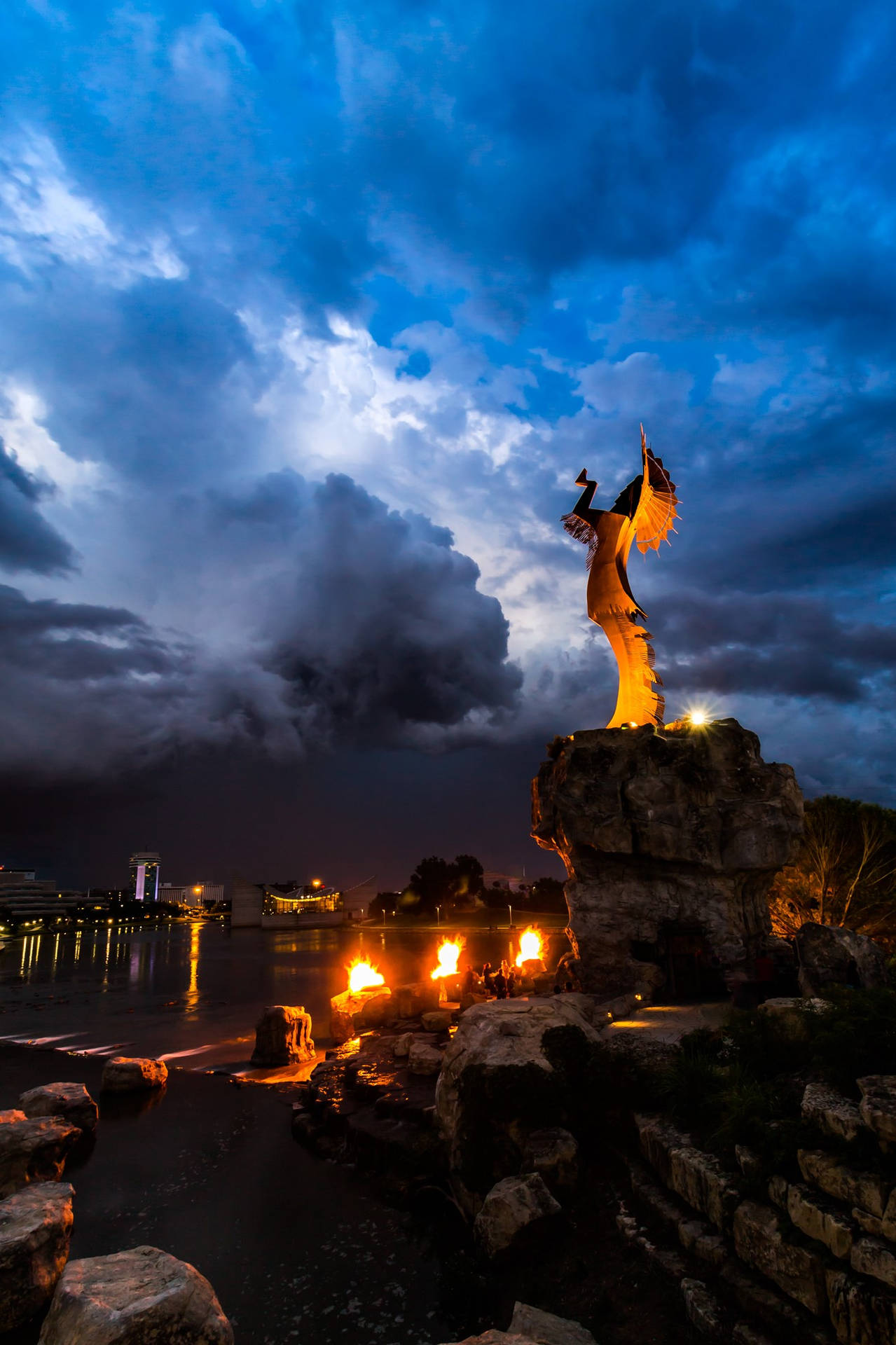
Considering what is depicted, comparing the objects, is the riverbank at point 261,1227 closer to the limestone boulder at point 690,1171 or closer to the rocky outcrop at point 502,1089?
the rocky outcrop at point 502,1089

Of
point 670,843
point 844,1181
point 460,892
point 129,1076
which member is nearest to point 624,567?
point 670,843

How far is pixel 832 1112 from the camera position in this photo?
25.6ft

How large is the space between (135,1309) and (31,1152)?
8613 mm

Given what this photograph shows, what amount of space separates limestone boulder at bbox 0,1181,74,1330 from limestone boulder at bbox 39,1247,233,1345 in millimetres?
2102

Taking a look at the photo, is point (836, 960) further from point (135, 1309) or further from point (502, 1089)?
point (135, 1309)

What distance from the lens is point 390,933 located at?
114 meters

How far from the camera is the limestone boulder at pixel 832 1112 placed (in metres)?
7.52

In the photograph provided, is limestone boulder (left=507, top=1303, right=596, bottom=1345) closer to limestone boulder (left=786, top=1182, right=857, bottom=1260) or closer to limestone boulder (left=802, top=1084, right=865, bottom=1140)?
limestone boulder (left=786, top=1182, right=857, bottom=1260)

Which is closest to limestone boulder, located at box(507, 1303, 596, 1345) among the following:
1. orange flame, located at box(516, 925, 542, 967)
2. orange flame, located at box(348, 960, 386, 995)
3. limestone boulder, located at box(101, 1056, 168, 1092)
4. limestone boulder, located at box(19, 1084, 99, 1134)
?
limestone boulder, located at box(19, 1084, 99, 1134)

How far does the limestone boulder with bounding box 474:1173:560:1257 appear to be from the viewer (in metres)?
10.2

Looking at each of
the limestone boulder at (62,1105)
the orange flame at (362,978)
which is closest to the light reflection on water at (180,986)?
Answer: the orange flame at (362,978)

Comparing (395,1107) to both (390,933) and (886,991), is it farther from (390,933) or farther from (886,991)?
(390,933)

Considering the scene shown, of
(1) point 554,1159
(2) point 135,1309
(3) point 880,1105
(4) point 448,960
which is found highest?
(3) point 880,1105

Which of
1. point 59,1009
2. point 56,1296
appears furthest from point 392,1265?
point 59,1009
